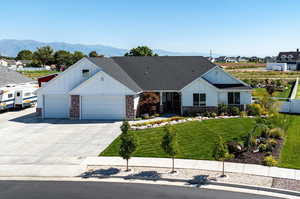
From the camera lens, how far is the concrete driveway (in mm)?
18380

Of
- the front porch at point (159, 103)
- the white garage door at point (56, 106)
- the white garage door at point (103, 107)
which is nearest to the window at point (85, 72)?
the white garage door at point (103, 107)

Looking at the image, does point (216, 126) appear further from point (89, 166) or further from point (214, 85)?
point (89, 166)

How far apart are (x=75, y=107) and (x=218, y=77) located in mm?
13514

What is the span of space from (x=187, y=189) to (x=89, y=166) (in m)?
5.63

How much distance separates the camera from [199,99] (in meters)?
30.3

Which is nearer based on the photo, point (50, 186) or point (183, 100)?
point (50, 186)

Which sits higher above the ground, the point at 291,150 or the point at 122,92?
the point at 122,92

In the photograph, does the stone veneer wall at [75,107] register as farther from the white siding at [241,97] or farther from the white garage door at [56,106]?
the white siding at [241,97]

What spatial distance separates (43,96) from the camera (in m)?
31.0

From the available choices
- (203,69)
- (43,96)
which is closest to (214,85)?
(203,69)

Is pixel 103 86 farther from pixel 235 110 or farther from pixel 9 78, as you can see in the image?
pixel 9 78

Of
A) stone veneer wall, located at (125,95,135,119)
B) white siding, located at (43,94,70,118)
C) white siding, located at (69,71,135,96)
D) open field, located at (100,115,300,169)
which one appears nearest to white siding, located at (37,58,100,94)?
white siding, located at (43,94,70,118)

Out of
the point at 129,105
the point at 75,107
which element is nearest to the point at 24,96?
the point at 75,107

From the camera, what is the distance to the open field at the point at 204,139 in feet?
59.1
